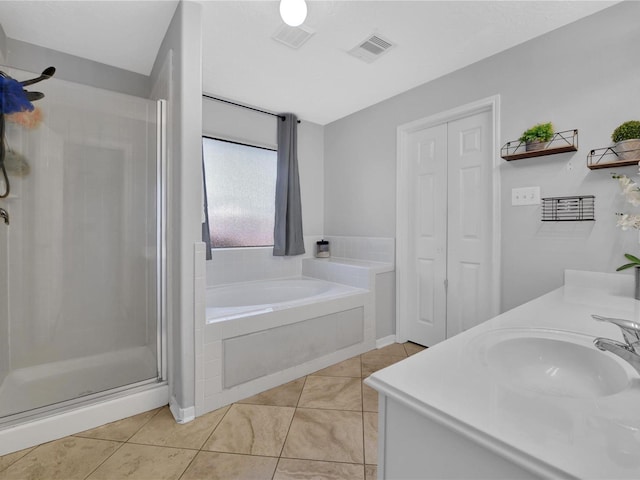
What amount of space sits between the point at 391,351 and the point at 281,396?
1.17m

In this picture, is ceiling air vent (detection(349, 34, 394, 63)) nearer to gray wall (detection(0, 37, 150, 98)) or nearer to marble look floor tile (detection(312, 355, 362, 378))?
gray wall (detection(0, 37, 150, 98))

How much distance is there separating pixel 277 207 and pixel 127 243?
1.48 meters

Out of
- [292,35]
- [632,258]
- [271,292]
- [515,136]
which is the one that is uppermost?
[292,35]

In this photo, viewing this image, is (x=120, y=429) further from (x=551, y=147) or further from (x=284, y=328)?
(x=551, y=147)

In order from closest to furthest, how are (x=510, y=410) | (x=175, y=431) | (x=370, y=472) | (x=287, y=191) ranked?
1. (x=510, y=410)
2. (x=370, y=472)
3. (x=175, y=431)
4. (x=287, y=191)

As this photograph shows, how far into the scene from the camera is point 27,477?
1.32 m

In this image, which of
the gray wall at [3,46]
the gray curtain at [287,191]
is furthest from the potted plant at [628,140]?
the gray wall at [3,46]

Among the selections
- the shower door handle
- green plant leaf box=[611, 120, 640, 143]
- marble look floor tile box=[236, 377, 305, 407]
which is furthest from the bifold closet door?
the shower door handle

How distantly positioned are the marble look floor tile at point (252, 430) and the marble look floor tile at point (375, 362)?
2.47ft

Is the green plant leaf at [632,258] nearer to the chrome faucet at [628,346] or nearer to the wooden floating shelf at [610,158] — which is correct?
the wooden floating shelf at [610,158]

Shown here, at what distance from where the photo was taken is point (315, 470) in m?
1.37

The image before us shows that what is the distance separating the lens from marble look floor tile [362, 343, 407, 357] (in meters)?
2.65

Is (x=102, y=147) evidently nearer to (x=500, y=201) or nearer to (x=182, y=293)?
(x=182, y=293)

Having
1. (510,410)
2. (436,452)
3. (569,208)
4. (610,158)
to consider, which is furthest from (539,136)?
(436,452)
